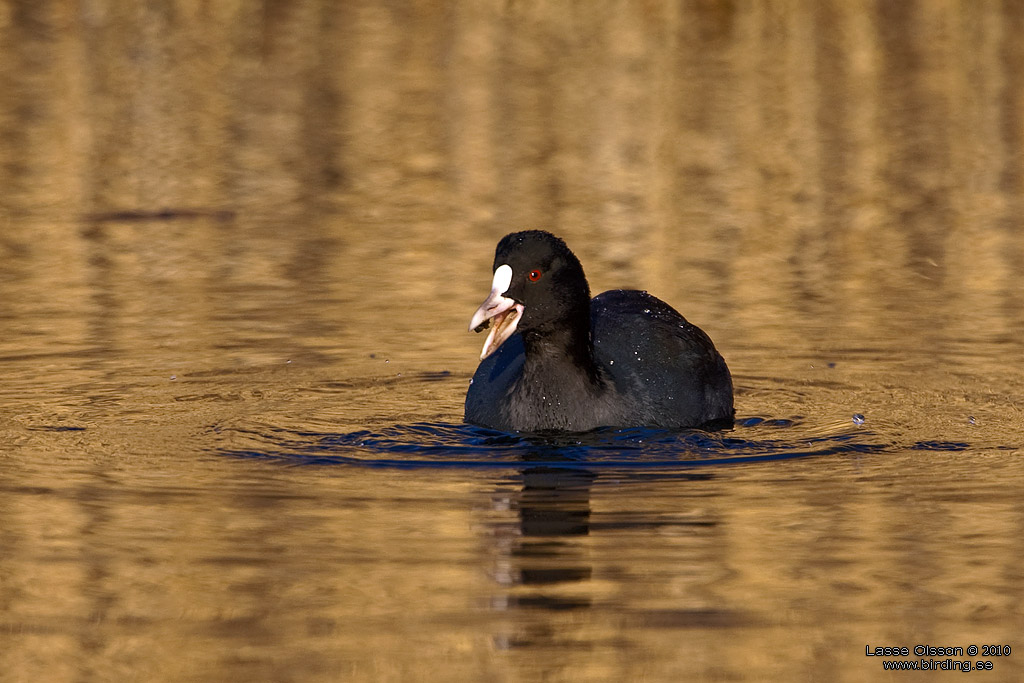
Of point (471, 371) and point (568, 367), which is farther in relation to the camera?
point (471, 371)

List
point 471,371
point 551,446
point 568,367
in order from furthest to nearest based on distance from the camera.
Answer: point 471,371
point 568,367
point 551,446

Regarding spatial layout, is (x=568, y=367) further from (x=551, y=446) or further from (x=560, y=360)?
(x=551, y=446)

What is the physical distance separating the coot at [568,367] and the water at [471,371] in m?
0.20

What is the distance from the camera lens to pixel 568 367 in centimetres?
916

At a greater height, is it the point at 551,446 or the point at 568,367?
the point at 568,367

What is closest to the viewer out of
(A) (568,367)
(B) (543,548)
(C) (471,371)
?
(B) (543,548)

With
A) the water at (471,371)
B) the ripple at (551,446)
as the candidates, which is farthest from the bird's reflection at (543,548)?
the ripple at (551,446)

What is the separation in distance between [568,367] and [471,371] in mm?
1461

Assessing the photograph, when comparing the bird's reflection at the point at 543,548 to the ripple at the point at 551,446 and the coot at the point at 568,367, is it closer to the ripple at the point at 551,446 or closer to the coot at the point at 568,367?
the ripple at the point at 551,446

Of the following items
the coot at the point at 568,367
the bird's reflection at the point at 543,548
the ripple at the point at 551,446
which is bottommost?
the bird's reflection at the point at 543,548

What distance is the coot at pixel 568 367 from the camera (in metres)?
9.01

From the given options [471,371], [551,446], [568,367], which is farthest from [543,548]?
[471,371]

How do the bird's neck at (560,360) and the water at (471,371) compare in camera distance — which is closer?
the water at (471,371)

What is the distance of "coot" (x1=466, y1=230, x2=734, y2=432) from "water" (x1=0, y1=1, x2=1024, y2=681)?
0.20 metres
